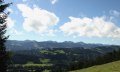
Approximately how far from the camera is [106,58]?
139 metres

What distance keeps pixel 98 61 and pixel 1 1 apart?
111 m

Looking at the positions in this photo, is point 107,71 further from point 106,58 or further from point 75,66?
point 106,58

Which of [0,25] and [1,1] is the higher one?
[1,1]

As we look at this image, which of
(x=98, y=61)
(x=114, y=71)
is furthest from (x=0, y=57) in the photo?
(x=98, y=61)

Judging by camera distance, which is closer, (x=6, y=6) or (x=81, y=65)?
(x=6, y=6)

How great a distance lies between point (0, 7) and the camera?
27.1m

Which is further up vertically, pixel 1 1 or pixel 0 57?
pixel 1 1

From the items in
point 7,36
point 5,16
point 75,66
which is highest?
point 5,16

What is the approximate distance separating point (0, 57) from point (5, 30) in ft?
A: 14.2

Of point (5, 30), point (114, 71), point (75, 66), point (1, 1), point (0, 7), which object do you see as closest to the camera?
point (0, 7)

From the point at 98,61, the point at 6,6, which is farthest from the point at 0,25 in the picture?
the point at 98,61

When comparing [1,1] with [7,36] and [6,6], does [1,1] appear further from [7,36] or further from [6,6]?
[7,36]

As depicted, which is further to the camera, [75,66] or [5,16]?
[75,66]

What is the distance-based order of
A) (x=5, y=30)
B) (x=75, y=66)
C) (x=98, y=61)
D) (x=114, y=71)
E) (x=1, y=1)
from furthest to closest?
(x=98, y=61), (x=75, y=66), (x=114, y=71), (x=5, y=30), (x=1, y=1)
